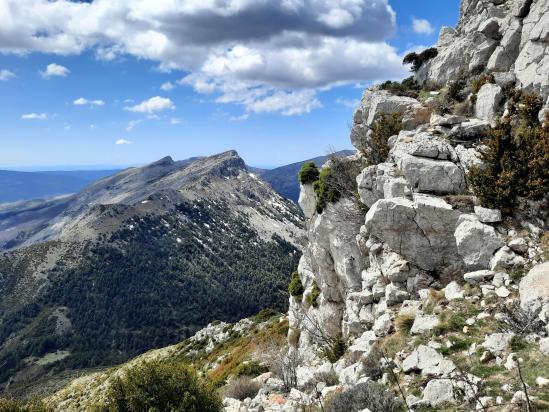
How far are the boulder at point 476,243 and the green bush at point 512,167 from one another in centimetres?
150

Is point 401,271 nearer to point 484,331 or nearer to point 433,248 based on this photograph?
point 433,248

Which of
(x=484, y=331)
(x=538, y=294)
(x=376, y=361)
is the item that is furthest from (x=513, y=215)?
(x=376, y=361)

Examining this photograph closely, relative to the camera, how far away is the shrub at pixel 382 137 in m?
29.6

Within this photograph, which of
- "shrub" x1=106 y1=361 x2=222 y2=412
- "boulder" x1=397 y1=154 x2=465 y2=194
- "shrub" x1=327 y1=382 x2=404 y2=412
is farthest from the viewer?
"boulder" x1=397 y1=154 x2=465 y2=194

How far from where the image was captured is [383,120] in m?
31.8

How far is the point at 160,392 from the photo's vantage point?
17.6 meters

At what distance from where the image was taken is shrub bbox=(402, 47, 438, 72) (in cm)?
3941

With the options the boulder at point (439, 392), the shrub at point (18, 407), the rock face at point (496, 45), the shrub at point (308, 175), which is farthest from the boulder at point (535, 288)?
the shrub at point (18, 407)

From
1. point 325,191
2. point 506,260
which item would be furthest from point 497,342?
point 325,191

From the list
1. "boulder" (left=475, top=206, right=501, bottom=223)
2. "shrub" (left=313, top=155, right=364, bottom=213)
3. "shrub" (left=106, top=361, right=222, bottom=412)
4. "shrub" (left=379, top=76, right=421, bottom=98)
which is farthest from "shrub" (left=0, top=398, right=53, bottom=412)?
"shrub" (left=379, top=76, right=421, bottom=98)

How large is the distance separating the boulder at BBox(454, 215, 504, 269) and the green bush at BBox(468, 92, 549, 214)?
1.50m

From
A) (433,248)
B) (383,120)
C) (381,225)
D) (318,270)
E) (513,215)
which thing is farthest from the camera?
(318,270)

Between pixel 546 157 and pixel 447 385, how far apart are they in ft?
41.5

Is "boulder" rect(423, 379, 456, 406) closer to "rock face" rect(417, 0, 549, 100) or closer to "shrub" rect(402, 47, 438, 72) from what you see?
"rock face" rect(417, 0, 549, 100)
